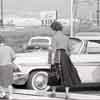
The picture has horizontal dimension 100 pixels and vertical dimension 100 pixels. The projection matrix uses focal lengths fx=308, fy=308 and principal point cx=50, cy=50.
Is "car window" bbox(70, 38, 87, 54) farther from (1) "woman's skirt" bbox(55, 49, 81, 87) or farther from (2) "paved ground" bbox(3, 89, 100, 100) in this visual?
(2) "paved ground" bbox(3, 89, 100, 100)

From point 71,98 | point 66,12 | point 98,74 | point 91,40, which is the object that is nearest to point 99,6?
point 66,12

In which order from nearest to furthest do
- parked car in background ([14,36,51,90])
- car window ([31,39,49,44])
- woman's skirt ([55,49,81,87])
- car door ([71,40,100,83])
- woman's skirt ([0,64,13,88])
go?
woman's skirt ([0,64,13,88]) → woman's skirt ([55,49,81,87]) → car door ([71,40,100,83]) → parked car in background ([14,36,51,90]) → car window ([31,39,49,44])

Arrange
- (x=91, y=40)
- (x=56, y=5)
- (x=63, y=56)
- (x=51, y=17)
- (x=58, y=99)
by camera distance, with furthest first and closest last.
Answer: (x=56, y=5), (x=51, y=17), (x=91, y=40), (x=63, y=56), (x=58, y=99)

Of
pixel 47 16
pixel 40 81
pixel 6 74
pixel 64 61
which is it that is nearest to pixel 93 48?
pixel 64 61

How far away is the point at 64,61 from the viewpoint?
6.54 metres

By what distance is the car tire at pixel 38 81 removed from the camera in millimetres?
7023

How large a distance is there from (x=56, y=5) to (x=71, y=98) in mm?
5367

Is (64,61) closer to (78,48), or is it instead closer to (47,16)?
(78,48)

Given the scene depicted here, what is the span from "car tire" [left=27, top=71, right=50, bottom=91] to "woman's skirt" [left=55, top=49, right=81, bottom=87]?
2.00ft

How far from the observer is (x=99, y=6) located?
34.0 ft

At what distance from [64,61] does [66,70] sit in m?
0.20

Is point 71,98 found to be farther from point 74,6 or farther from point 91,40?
point 74,6

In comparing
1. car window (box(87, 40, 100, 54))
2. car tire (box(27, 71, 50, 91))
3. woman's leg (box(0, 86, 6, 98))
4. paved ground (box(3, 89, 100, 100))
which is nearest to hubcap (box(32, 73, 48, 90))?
car tire (box(27, 71, 50, 91))

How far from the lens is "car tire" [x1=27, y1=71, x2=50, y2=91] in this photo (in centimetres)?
702
